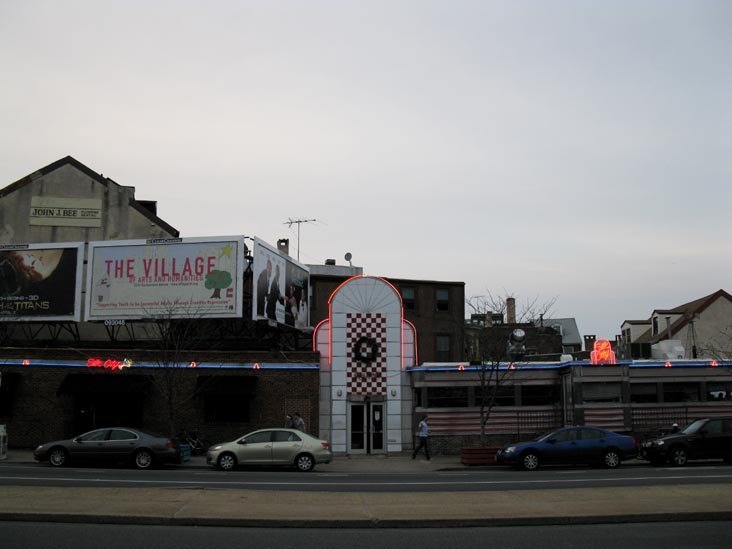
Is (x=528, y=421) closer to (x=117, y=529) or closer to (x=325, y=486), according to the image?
(x=325, y=486)

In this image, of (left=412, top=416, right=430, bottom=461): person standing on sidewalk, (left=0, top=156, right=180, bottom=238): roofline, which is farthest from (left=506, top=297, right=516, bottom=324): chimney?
(left=412, top=416, right=430, bottom=461): person standing on sidewalk

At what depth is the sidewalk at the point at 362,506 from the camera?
13023 mm

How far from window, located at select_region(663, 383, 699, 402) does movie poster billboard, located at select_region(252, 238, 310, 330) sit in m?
18.5

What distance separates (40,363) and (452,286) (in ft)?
104

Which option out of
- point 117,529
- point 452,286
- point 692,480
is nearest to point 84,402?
point 117,529

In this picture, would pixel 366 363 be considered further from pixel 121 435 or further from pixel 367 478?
pixel 121 435

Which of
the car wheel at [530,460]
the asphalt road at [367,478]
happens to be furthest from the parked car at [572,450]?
the asphalt road at [367,478]

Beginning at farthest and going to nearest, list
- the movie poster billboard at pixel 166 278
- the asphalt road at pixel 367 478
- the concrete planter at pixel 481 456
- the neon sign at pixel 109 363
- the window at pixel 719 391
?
the movie poster billboard at pixel 166 278
the window at pixel 719 391
the neon sign at pixel 109 363
the concrete planter at pixel 481 456
the asphalt road at pixel 367 478

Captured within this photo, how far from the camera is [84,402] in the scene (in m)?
33.5

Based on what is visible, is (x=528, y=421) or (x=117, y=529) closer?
(x=117, y=529)

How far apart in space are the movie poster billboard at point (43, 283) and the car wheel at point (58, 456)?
1421 centimetres

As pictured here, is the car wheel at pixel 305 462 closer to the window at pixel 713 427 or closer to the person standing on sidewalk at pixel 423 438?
the person standing on sidewalk at pixel 423 438

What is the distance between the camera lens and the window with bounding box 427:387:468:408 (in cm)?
3344

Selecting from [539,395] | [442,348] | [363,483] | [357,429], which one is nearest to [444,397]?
[357,429]
